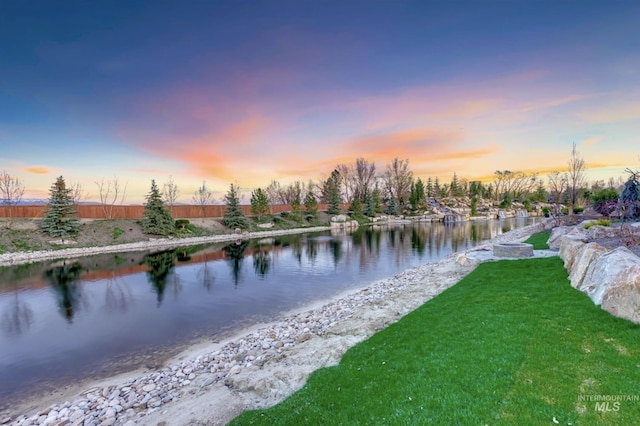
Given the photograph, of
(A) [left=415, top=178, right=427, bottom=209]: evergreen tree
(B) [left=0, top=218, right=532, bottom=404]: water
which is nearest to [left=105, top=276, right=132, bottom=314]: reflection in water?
(B) [left=0, top=218, right=532, bottom=404]: water

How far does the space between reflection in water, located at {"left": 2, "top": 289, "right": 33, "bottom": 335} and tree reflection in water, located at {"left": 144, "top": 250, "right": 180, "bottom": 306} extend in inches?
202

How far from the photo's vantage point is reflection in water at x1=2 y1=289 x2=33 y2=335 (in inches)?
501

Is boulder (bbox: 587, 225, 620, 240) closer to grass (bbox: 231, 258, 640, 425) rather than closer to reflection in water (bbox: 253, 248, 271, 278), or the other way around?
grass (bbox: 231, 258, 640, 425)

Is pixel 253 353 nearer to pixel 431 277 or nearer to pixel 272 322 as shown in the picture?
pixel 272 322

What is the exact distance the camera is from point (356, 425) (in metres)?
4.50

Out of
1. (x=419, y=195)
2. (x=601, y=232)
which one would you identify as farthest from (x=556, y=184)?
(x=601, y=232)

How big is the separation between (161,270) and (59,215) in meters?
19.3

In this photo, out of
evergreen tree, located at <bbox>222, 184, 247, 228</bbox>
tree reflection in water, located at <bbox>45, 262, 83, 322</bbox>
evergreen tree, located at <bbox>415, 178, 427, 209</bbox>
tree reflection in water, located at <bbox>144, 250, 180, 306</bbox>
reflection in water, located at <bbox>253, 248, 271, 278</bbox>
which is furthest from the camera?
evergreen tree, located at <bbox>415, 178, 427, 209</bbox>

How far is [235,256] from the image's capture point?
29859 mm

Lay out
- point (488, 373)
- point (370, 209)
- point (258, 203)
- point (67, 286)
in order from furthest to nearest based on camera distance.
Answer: point (370, 209), point (258, 203), point (67, 286), point (488, 373)

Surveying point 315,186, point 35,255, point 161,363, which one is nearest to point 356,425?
point 161,363

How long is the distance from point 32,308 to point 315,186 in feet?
250

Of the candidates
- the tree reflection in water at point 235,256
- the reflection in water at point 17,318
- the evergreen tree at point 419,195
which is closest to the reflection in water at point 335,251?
the tree reflection in water at point 235,256

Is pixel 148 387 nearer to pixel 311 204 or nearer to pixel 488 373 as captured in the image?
pixel 488 373
